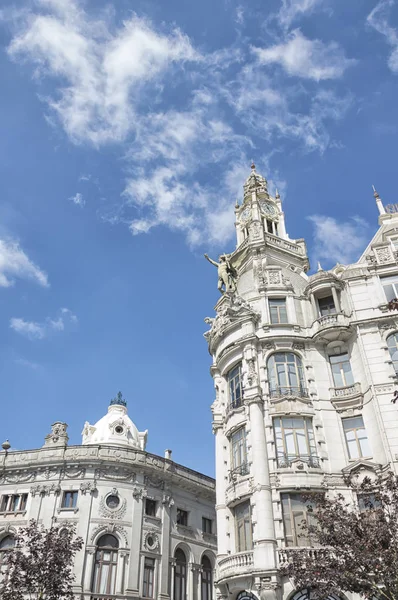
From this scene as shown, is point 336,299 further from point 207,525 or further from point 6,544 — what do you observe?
point 6,544

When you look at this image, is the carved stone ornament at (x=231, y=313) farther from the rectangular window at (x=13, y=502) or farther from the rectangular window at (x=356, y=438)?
the rectangular window at (x=13, y=502)

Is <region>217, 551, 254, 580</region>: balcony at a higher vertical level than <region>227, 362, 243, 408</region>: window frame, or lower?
lower

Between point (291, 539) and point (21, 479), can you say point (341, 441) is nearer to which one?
point (291, 539)

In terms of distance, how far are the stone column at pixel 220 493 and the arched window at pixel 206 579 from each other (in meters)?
16.7

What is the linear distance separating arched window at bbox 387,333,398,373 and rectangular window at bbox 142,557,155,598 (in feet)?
81.1

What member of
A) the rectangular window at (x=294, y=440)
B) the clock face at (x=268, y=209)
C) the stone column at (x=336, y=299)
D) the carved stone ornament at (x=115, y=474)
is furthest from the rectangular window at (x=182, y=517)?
the clock face at (x=268, y=209)

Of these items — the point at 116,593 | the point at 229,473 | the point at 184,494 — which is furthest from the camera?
the point at 184,494

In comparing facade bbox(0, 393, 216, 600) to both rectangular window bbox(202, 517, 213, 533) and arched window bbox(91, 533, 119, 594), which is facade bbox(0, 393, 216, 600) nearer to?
arched window bbox(91, 533, 119, 594)

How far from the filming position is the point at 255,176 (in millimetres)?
48938

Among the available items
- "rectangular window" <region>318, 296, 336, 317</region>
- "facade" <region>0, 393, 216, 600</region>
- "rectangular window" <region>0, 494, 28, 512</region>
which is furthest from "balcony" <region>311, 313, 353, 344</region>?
"rectangular window" <region>0, 494, 28, 512</region>

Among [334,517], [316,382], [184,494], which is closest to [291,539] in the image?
[334,517]

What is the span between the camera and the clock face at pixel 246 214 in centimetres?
4446

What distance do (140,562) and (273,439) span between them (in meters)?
17.8

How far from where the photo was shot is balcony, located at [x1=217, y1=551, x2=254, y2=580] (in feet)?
85.4
